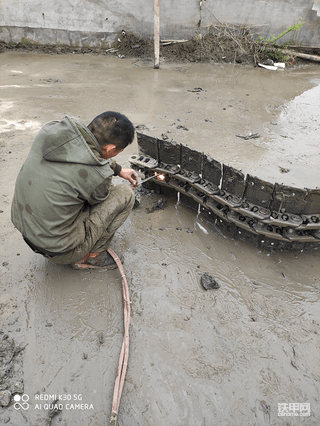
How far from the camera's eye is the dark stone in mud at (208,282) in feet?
9.60

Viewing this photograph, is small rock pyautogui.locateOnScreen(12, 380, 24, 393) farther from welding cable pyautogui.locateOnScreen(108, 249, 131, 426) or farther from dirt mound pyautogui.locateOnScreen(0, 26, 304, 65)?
dirt mound pyautogui.locateOnScreen(0, 26, 304, 65)

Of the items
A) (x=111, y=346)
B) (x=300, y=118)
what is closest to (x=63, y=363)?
(x=111, y=346)

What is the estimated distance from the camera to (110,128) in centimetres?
261

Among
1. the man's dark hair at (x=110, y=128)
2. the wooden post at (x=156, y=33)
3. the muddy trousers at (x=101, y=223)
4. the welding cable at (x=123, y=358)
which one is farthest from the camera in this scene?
the wooden post at (x=156, y=33)

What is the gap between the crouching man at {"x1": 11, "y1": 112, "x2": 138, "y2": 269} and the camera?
94.5 inches

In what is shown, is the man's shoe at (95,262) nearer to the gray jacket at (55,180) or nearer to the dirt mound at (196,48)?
the gray jacket at (55,180)

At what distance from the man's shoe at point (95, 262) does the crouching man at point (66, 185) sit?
8.0 inches

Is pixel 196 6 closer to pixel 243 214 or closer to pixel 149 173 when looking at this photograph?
pixel 149 173

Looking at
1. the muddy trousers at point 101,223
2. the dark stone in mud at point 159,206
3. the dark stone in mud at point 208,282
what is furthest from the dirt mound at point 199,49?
the dark stone in mud at point 208,282

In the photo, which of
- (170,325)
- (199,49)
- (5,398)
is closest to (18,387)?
(5,398)

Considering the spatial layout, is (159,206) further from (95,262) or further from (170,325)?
(170,325)

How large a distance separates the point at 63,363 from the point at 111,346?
1.29ft

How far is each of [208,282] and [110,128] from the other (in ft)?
5.75

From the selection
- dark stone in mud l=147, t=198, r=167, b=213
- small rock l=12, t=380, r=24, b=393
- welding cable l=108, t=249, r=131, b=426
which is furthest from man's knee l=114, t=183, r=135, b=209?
small rock l=12, t=380, r=24, b=393
